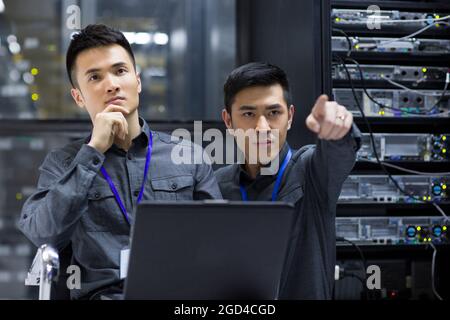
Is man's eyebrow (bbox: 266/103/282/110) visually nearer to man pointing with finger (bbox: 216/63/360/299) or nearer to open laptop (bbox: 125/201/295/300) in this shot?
man pointing with finger (bbox: 216/63/360/299)

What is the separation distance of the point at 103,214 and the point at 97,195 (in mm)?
55

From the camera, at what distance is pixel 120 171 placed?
5.48ft

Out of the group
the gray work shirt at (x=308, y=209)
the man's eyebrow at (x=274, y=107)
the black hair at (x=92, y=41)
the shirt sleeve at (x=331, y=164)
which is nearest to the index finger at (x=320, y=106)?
the shirt sleeve at (x=331, y=164)

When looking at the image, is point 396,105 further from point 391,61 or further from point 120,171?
point 120,171

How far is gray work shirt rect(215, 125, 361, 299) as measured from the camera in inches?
64.7

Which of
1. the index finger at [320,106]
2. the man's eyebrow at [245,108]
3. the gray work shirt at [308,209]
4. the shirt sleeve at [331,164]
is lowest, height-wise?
the gray work shirt at [308,209]

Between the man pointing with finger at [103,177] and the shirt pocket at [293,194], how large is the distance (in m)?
0.20

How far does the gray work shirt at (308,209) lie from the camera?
1.64m

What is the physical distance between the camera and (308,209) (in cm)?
171

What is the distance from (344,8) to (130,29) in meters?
1.23

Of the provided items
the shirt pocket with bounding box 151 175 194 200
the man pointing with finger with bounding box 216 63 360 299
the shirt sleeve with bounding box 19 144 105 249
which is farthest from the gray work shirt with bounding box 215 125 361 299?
the shirt sleeve with bounding box 19 144 105 249

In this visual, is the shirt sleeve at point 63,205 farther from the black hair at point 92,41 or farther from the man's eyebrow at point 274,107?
the man's eyebrow at point 274,107

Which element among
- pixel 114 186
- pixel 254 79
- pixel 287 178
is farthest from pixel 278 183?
pixel 114 186
